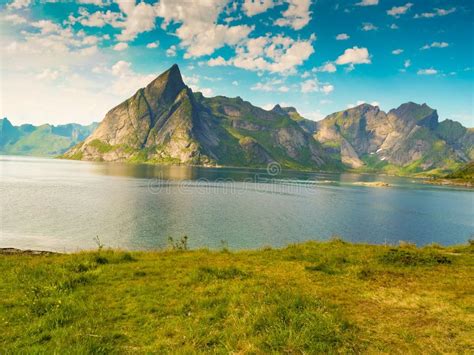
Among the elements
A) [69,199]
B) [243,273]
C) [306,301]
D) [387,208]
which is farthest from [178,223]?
[387,208]

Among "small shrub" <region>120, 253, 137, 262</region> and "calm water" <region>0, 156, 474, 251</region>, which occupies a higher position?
"small shrub" <region>120, 253, 137, 262</region>

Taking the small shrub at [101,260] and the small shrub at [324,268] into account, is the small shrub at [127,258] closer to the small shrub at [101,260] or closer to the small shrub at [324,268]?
the small shrub at [101,260]

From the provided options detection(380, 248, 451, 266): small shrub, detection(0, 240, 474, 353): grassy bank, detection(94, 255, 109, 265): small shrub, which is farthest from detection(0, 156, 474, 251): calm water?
detection(0, 240, 474, 353): grassy bank

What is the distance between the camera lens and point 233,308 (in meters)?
12.8

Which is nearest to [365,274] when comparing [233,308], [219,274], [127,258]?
[219,274]

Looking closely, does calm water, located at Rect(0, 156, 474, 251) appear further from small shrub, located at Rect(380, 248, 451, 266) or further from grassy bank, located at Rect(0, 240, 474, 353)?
grassy bank, located at Rect(0, 240, 474, 353)

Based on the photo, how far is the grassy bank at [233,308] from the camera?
398 inches

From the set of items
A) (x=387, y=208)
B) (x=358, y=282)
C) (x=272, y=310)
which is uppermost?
(x=272, y=310)

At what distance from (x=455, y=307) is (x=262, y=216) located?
246 ft

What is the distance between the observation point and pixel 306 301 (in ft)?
41.8

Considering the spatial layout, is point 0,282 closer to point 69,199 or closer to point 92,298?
point 92,298

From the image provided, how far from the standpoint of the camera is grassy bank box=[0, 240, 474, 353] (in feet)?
33.1

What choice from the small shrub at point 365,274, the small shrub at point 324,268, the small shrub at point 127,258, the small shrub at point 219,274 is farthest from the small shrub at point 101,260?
the small shrub at point 365,274

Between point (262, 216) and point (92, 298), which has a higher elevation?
point (92, 298)
